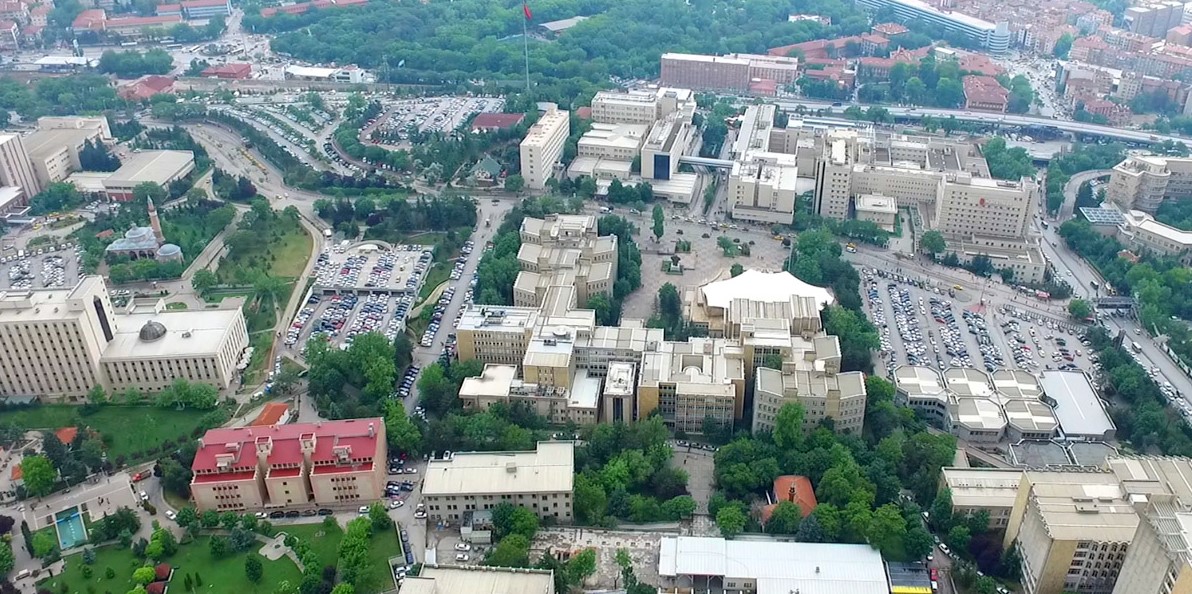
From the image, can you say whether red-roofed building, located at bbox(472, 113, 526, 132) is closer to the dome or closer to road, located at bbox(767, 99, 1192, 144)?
road, located at bbox(767, 99, 1192, 144)

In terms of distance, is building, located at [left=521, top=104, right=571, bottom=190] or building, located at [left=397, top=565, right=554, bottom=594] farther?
building, located at [left=521, top=104, right=571, bottom=190]

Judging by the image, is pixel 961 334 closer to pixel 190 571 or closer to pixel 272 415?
pixel 272 415

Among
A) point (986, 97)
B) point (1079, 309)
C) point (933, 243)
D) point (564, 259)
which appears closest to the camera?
point (1079, 309)

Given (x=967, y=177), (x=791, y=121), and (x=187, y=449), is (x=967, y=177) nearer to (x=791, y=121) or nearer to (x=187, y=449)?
(x=791, y=121)

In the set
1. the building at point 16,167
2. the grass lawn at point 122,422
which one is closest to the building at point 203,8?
the building at point 16,167

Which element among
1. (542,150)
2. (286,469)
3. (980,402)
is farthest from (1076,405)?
(542,150)

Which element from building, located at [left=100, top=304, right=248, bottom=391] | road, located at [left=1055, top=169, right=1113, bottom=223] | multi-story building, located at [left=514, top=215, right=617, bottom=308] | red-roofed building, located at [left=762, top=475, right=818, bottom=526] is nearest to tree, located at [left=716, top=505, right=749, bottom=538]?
red-roofed building, located at [left=762, top=475, right=818, bottom=526]

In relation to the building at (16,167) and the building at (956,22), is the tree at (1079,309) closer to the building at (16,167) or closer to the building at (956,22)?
the building at (956,22)
